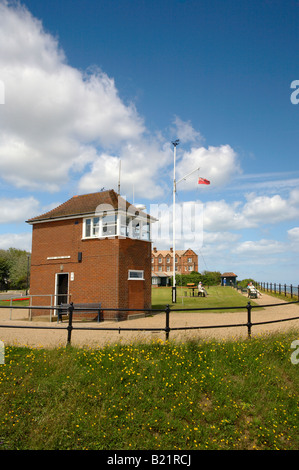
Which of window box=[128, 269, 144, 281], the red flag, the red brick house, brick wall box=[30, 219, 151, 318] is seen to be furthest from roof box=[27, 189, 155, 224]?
the red flag

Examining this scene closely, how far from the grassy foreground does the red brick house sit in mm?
10804

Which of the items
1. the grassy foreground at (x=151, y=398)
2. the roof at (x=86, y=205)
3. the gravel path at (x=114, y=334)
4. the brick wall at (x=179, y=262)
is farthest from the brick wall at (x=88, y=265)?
the brick wall at (x=179, y=262)

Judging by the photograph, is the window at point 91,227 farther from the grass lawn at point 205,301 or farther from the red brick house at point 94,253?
the grass lawn at point 205,301

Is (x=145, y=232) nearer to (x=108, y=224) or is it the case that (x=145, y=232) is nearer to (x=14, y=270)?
(x=108, y=224)

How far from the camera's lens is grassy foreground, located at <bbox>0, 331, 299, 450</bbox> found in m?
5.67

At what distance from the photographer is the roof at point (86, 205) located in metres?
20.2

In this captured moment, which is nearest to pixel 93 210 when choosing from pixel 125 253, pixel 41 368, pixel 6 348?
pixel 125 253

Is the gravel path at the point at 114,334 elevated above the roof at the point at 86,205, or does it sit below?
below

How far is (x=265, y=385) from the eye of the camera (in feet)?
22.6

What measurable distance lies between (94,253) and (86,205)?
3.61 m

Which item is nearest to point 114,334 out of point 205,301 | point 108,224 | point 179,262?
point 108,224

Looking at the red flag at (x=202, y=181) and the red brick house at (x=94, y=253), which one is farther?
the red flag at (x=202, y=181)
